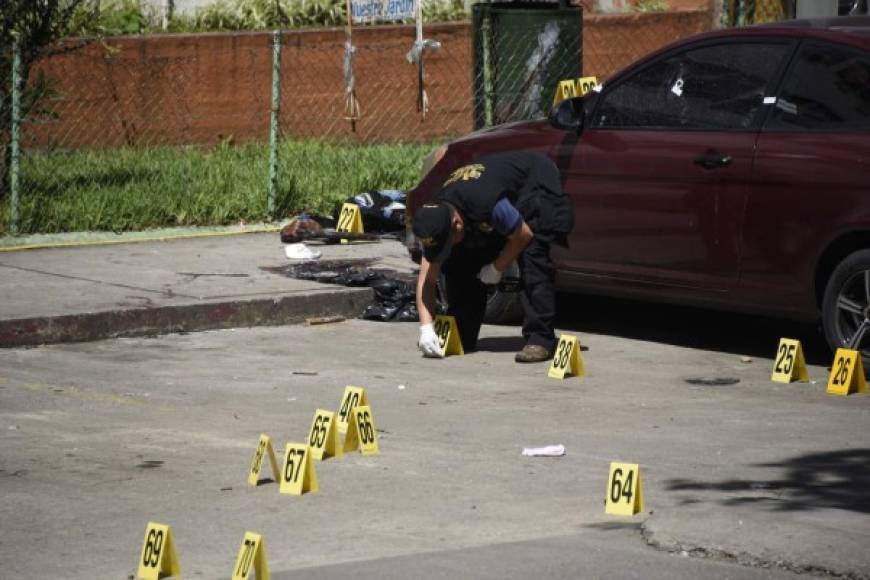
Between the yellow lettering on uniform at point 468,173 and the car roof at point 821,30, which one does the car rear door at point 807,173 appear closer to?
the car roof at point 821,30

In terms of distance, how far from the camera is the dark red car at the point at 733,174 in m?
8.95

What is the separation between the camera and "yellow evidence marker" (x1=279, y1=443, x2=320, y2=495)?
678 cm

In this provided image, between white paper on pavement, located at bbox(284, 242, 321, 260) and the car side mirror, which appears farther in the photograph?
white paper on pavement, located at bbox(284, 242, 321, 260)

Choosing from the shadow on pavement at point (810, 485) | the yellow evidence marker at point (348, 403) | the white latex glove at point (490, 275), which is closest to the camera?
the shadow on pavement at point (810, 485)

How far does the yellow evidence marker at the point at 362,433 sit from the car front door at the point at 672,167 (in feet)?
8.93

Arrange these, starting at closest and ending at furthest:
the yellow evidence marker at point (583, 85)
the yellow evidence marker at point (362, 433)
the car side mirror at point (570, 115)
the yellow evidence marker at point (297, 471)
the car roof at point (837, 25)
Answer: the yellow evidence marker at point (297, 471) → the yellow evidence marker at point (362, 433) → the car roof at point (837, 25) → the car side mirror at point (570, 115) → the yellow evidence marker at point (583, 85)

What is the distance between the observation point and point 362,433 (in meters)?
7.45

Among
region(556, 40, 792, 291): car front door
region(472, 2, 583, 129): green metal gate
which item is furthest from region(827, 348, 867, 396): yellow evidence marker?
region(472, 2, 583, 129): green metal gate

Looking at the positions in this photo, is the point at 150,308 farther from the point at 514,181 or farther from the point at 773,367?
the point at 773,367

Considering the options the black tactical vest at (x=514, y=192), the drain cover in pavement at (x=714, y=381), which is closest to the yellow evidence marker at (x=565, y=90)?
the black tactical vest at (x=514, y=192)

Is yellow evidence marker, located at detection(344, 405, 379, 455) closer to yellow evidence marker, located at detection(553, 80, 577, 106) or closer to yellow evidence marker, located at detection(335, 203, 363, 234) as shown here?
yellow evidence marker, located at detection(335, 203, 363, 234)

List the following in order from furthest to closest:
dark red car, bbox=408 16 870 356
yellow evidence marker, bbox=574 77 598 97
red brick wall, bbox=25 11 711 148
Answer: red brick wall, bbox=25 11 711 148
yellow evidence marker, bbox=574 77 598 97
dark red car, bbox=408 16 870 356

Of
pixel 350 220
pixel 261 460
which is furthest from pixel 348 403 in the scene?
pixel 350 220

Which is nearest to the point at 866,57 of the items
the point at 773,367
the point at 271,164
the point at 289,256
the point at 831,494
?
the point at 773,367
